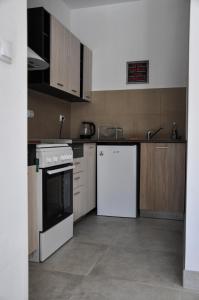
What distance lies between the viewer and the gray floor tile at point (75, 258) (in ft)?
7.15

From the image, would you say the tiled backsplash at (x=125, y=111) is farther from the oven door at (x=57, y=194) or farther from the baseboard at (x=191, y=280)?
the baseboard at (x=191, y=280)

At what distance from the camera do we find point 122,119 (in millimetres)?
4262

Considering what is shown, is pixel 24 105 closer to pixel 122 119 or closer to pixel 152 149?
pixel 152 149

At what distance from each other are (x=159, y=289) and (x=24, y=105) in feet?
4.66

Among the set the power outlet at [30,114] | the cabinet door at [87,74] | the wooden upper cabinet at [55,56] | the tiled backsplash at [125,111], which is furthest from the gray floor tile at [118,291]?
the cabinet door at [87,74]

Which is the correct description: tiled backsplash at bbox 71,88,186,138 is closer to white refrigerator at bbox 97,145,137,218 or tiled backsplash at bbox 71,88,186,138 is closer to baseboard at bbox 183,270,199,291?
white refrigerator at bbox 97,145,137,218

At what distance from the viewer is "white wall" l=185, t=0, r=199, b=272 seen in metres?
1.83

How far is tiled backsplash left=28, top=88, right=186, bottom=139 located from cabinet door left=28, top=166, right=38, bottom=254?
4.84ft

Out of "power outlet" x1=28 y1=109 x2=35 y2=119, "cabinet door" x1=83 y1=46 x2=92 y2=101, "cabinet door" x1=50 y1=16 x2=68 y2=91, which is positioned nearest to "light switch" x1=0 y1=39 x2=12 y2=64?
"cabinet door" x1=50 y1=16 x2=68 y2=91

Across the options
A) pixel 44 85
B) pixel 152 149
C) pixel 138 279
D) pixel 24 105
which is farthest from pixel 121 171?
pixel 24 105

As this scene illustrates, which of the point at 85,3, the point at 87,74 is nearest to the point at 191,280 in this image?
the point at 87,74

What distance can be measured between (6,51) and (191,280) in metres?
1.73

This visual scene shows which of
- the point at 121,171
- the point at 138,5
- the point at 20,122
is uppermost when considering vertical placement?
the point at 138,5

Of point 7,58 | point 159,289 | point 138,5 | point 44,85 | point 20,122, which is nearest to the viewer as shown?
point 7,58
